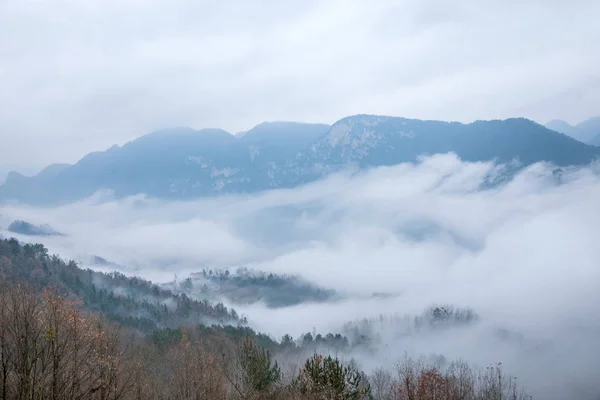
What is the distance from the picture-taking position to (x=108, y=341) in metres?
27.2

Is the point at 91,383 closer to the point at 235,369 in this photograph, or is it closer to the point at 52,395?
the point at 52,395

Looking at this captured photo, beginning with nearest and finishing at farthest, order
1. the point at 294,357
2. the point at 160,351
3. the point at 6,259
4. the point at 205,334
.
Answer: the point at 160,351 → the point at 205,334 → the point at 294,357 → the point at 6,259

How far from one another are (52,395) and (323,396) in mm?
14196

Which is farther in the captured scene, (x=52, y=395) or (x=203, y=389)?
(x=203, y=389)

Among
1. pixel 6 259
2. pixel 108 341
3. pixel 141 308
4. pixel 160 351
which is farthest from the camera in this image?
pixel 141 308

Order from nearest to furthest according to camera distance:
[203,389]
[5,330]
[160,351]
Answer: [5,330] < [203,389] < [160,351]

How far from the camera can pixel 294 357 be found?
404ft

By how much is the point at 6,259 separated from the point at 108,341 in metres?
141

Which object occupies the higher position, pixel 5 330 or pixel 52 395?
pixel 5 330

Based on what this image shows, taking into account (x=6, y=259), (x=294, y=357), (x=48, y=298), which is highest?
(x=6, y=259)

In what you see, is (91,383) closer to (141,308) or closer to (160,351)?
(160,351)

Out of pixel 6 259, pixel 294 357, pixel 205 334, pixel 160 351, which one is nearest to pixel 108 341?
pixel 160 351

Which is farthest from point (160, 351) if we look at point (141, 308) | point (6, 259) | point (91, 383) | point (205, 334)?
point (141, 308)

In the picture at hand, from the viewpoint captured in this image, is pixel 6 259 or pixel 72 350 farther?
pixel 6 259
